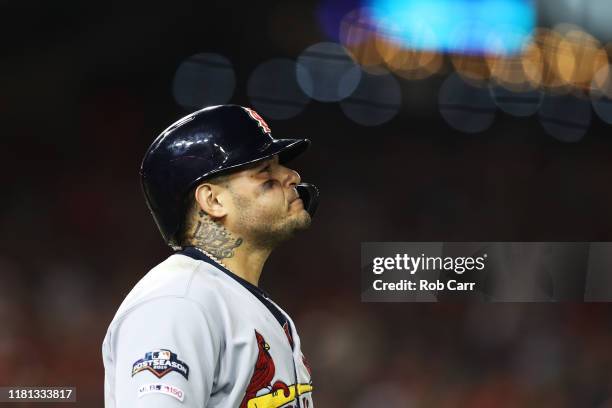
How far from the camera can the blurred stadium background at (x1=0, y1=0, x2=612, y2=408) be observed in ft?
9.78

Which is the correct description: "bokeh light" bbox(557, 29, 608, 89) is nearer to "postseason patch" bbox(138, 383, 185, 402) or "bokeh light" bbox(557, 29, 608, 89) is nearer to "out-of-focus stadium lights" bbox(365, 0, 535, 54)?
"out-of-focus stadium lights" bbox(365, 0, 535, 54)

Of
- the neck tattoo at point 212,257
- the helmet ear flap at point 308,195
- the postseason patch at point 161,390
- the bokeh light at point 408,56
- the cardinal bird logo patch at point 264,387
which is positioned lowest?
the cardinal bird logo patch at point 264,387

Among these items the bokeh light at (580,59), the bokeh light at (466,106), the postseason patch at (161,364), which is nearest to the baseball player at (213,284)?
the postseason patch at (161,364)

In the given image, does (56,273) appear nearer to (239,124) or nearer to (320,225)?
(320,225)

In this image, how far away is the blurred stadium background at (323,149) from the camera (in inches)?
117

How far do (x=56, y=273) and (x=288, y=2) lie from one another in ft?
4.14

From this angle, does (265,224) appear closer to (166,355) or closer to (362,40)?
(166,355)

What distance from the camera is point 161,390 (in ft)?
3.36

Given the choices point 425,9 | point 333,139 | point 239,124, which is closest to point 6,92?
point 333,139

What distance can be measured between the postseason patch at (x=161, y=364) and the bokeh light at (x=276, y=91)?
1986mm

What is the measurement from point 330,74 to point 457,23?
0.49 m

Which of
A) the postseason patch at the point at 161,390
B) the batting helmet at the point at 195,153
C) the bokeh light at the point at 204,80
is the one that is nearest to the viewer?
the postseason patch at the point at 161,390

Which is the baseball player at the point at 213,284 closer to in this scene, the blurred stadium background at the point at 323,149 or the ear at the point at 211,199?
the ear at the point at 211,199

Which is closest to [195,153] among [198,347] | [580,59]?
[198,347]
